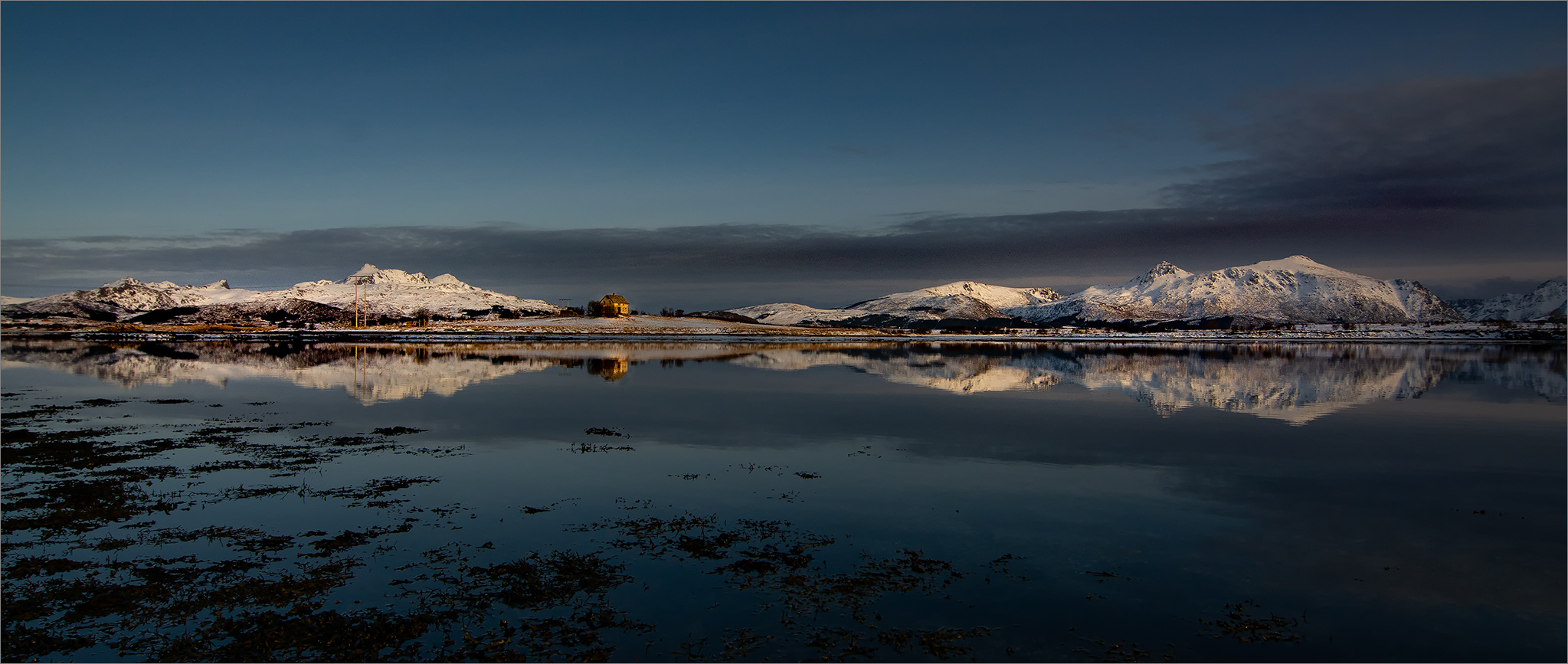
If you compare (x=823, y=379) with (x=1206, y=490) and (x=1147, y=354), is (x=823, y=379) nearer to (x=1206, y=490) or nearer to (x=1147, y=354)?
(x=1206, y=490)

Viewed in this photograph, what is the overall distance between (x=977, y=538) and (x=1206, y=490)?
717 centimetres

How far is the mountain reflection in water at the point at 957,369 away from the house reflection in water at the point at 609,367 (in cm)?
14

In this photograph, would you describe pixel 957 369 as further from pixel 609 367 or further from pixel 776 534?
pixel 776 534

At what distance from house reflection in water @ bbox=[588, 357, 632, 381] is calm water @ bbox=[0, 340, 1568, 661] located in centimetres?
1966

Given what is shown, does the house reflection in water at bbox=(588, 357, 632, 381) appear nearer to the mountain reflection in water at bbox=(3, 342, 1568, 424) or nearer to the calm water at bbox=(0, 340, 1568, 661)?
the mountain reflection in water at bbox=(3, 342, 1568, 424)

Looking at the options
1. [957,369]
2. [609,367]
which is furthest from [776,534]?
[609,367]

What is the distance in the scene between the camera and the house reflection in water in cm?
5271

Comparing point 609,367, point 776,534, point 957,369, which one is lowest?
point 957,369

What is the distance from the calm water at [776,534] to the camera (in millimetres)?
10281

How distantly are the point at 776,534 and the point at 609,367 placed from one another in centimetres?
4877

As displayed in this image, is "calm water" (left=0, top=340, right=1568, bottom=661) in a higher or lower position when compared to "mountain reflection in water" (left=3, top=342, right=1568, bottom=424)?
higher

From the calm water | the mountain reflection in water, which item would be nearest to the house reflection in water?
the mountain reflection in water

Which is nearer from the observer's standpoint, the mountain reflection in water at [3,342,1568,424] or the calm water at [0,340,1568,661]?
the calm water at [0,340,1568,661]

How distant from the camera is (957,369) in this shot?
199 ft
